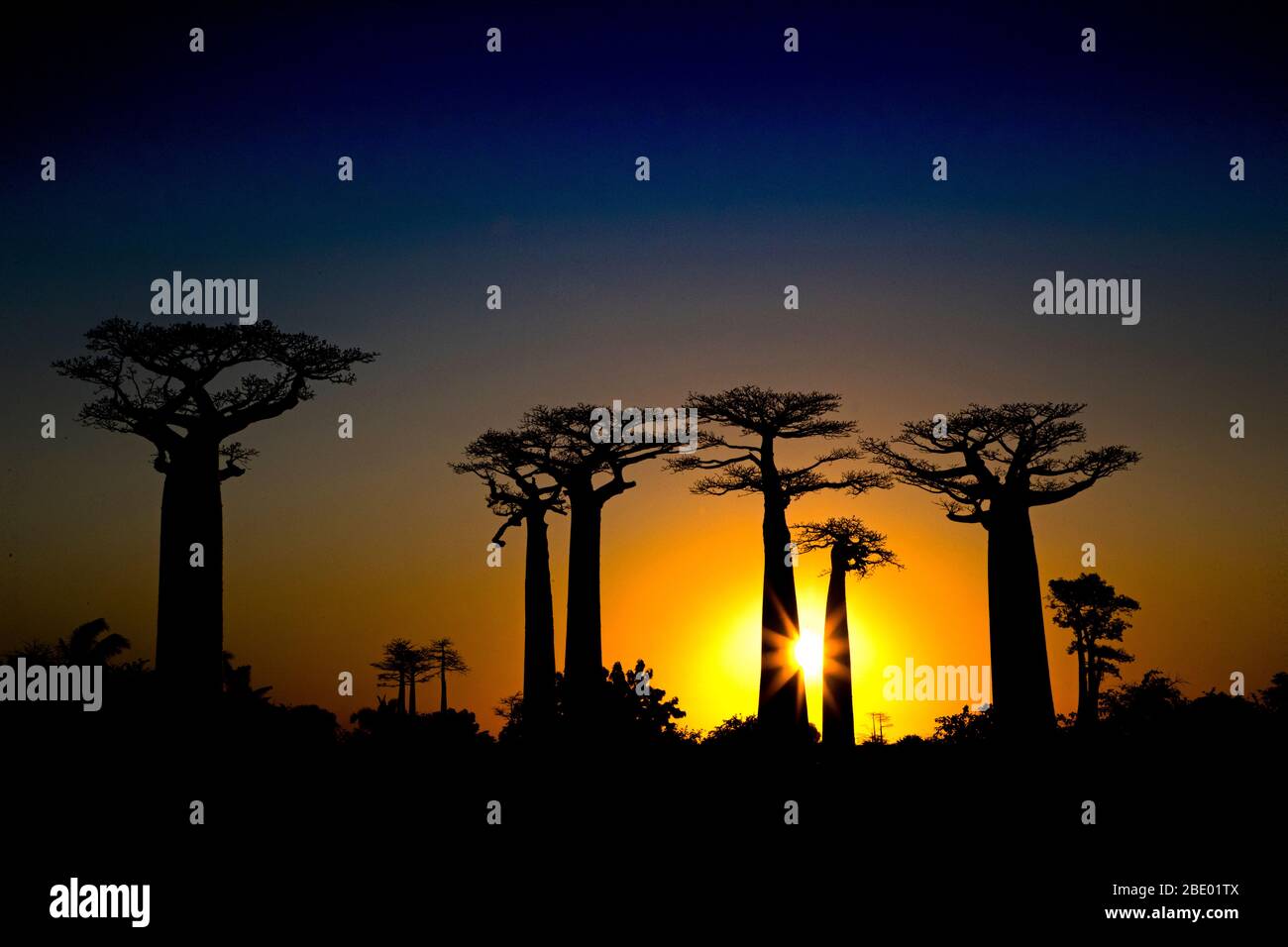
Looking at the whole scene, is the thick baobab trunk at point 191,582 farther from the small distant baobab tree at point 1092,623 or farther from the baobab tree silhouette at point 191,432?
the small distant baobab tree at point 1092,623

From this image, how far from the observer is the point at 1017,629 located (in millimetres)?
24312

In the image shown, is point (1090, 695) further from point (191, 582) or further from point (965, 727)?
point (191, 582)

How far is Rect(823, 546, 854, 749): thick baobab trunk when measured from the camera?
29.7 metres

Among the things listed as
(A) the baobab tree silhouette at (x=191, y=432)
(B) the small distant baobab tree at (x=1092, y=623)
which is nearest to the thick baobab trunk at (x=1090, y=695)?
(B) the small distant baobab tree at (x=1092, y=623)

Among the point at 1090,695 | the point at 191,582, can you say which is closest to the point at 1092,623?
the point at 1090,695

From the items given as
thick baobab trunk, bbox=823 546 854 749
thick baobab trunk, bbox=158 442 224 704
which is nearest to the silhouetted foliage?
thick baobab trunk, bbox=823 546 854 749

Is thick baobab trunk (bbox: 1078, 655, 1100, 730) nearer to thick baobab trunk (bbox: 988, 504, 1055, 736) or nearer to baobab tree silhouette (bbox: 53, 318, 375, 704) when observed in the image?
thick baobab trunk (bbox: 988, 504, 1055, 736)

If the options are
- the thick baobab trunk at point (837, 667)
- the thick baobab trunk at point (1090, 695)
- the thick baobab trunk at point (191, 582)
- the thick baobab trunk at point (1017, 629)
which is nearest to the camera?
the thick baobab trunk at point (191, 582)

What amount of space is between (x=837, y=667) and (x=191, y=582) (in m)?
15.8

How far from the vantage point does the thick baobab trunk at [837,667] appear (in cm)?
2973

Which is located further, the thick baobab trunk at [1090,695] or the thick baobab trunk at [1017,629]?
the thick baobab trunk at [1090,695]

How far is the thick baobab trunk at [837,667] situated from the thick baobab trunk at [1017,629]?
5.77 meters
